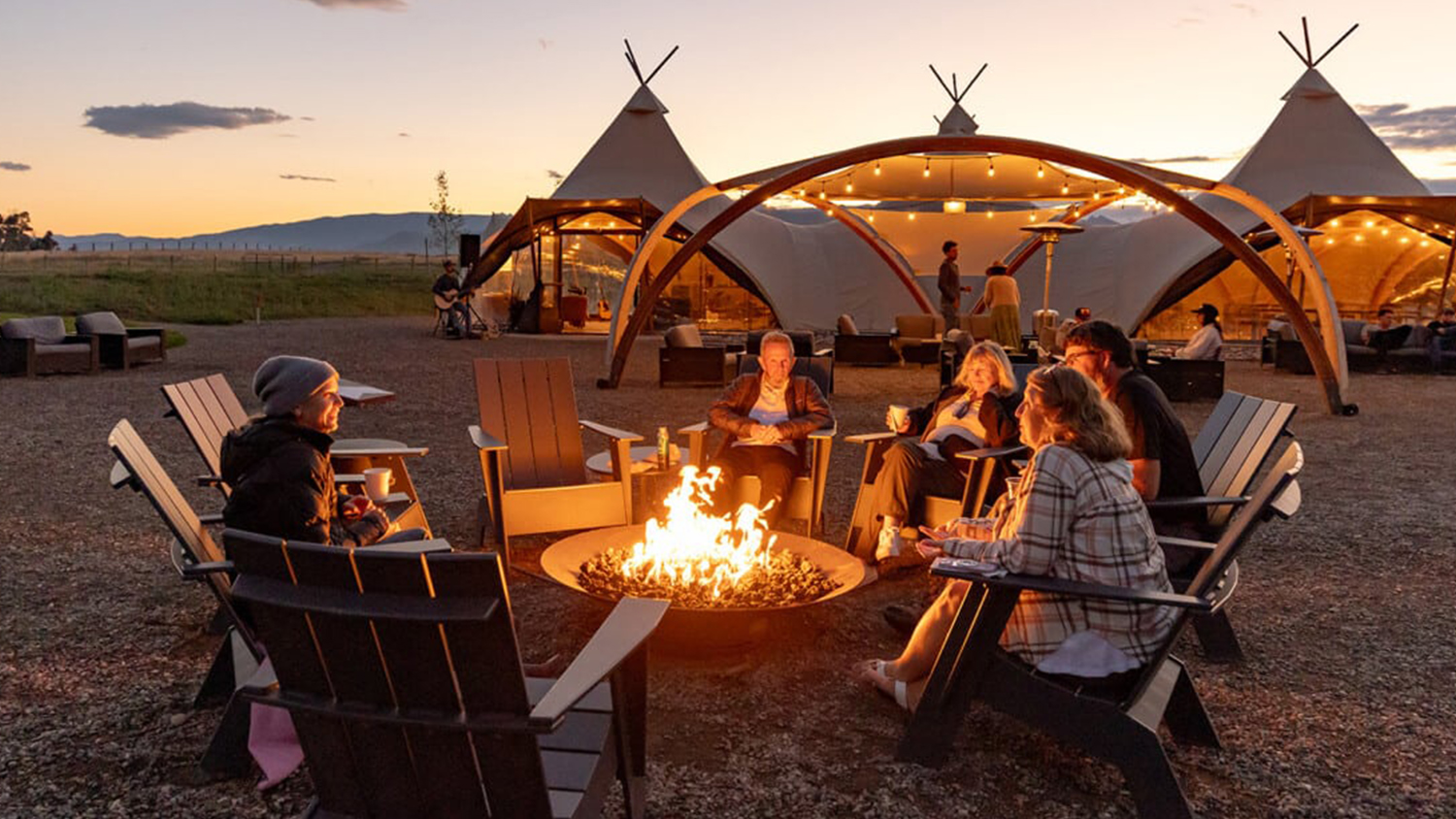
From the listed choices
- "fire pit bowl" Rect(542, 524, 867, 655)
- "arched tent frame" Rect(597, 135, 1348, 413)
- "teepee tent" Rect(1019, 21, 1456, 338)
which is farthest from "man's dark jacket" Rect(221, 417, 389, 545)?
"teepee tent" Rect(1019, 21, 1456, 338)

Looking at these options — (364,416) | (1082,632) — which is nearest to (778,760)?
(1082,632)

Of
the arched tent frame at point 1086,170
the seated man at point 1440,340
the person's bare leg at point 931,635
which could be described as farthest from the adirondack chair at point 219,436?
the seated man at point 1440,340

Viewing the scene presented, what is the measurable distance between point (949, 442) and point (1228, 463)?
1286mm

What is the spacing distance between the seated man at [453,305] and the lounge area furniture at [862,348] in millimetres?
7947

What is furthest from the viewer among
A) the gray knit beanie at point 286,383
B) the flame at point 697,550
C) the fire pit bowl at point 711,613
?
the flame at point 697,550

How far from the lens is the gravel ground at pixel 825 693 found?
313 centimetres

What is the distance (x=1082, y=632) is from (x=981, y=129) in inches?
929

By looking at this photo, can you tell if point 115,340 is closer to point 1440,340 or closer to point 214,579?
point 214,579

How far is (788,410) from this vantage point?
19.1 feet

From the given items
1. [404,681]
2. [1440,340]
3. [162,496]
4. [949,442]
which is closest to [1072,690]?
[404,681]

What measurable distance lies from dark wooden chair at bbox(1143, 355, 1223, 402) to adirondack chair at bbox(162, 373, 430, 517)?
32.5 feet

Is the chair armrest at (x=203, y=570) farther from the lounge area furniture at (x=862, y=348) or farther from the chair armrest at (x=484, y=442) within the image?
the lounge area furniture at (x=862, y=348)

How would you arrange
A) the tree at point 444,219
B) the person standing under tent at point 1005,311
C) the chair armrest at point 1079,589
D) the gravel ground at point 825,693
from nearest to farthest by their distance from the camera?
the chair armrest at point 1079,589, the gravel ground at point 825,693, the person standing under tent at point 1005,311, the tree at point 444,219

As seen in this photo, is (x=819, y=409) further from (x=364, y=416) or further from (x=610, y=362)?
(x=610, y=362)
